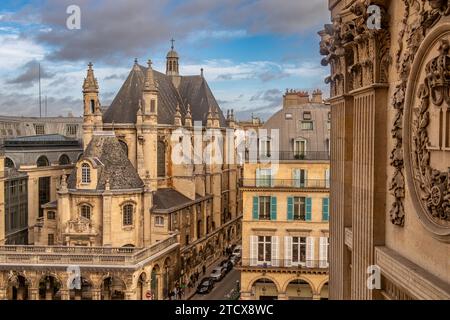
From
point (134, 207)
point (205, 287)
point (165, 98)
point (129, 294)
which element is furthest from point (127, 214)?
point (165, 98)

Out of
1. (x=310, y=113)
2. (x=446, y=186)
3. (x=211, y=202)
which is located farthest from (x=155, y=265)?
(x=446, y=186)

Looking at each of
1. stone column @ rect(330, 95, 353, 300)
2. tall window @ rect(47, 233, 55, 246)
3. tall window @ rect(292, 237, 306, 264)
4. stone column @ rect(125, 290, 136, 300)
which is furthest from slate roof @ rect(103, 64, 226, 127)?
stone column @ rect(330, 95, 353, 300)

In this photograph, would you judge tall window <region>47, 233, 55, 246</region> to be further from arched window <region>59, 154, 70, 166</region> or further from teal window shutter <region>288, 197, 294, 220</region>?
teal window shutter <region>288, 197, 294, 220</region>

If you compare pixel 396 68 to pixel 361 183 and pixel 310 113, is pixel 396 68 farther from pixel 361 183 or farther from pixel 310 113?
pixel 310 113

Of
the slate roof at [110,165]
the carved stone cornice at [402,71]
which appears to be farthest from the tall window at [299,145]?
the carved stone cornice at [402,71]

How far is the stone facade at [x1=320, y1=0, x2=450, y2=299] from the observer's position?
309 inches

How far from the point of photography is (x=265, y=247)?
109 feet

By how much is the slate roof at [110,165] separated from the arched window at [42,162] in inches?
547

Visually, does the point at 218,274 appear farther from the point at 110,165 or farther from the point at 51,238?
the point at 51,238

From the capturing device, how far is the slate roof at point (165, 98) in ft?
172

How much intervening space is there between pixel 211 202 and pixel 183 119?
935 centimetres

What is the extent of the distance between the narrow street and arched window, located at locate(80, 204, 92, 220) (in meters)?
9.58

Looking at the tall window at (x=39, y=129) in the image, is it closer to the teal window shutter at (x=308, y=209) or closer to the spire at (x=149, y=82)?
the spire at (x=149, y=82)

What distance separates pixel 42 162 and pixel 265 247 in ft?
102
